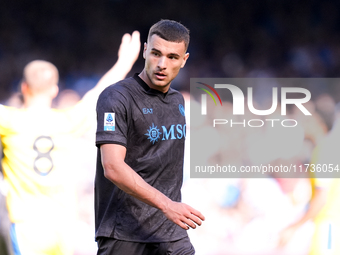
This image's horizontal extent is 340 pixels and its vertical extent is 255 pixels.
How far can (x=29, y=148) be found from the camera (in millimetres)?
3684

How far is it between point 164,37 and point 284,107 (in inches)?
83.4

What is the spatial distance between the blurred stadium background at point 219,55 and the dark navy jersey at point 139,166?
1.83m

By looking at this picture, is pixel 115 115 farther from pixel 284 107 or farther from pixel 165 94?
pixel 284 107

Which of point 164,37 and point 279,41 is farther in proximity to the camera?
point 279,41

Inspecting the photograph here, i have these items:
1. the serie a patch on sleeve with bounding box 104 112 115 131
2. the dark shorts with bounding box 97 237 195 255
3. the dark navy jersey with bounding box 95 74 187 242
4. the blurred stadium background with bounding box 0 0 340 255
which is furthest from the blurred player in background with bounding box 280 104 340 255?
the serie a patch on sleeve with bounding box 104 112 115 131

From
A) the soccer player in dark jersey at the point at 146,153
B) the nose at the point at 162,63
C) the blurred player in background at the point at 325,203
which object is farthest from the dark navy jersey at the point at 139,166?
the blurred player in background at the point at 325,203

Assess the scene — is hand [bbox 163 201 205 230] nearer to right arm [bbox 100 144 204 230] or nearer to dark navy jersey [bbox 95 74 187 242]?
right arm [bbox 100 144 204 230]

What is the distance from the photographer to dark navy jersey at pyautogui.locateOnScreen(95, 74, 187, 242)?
1.87m

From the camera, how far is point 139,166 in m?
1.88

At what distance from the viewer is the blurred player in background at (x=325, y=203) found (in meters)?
3.74

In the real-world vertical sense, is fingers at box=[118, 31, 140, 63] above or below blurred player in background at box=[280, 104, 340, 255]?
above

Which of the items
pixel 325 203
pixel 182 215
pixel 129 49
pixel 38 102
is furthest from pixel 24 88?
pixel 325 203

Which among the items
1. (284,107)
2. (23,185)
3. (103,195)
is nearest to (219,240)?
(284,107)

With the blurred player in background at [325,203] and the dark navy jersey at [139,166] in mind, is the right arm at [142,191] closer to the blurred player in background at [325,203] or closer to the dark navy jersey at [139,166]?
the dark navy jersey at [139,166]
